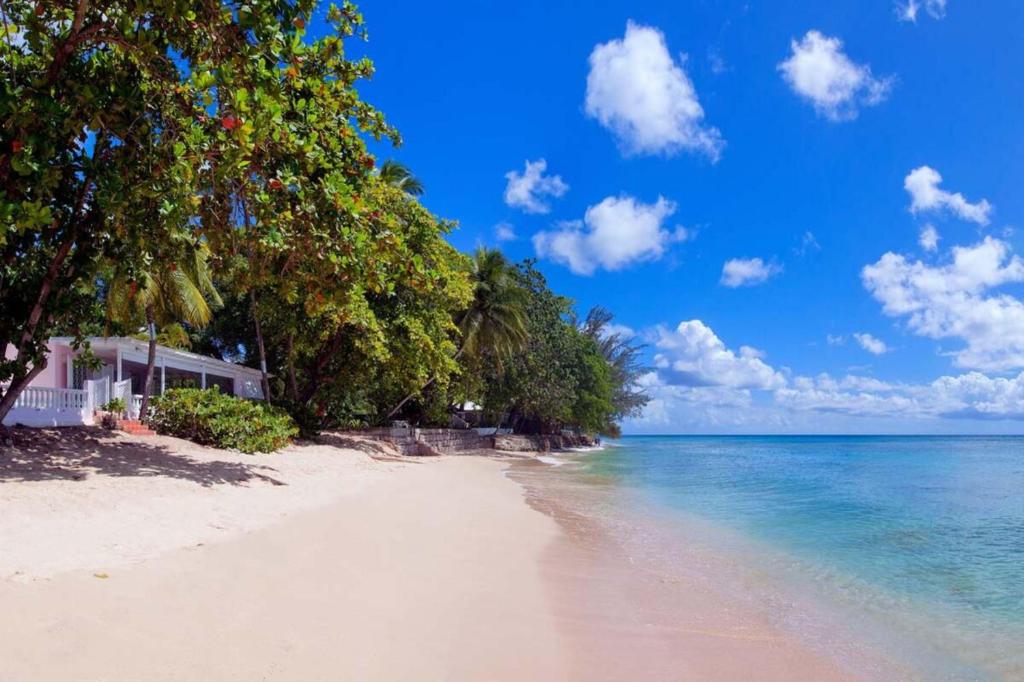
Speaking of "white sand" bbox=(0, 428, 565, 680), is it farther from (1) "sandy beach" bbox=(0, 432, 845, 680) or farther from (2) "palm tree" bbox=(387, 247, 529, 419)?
(2) "palm tree" bbox=(387, 247, 529, 419)

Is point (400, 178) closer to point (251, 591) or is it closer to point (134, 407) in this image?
point (134, 407)

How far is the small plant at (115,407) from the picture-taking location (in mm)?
14859

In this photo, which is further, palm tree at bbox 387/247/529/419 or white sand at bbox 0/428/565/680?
palm tree at bbox 387/247/529/419

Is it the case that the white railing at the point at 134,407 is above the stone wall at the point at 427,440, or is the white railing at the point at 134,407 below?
above

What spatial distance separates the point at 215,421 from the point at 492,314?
16.5 meters

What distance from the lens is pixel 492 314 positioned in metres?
29.1

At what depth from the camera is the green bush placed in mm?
13766

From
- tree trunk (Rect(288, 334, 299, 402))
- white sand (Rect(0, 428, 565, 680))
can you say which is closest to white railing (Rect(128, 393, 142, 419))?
tree trunk (Rect(288, 334, 299, 402))

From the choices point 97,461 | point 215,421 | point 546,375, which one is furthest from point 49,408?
point 546,375

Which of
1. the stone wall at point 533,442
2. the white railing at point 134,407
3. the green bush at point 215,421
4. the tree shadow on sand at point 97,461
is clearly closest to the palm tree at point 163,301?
the white railing at point 134,407

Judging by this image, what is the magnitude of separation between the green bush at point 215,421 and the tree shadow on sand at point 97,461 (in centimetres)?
179

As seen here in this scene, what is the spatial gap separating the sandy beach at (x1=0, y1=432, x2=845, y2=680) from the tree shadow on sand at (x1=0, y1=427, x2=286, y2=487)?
0.31 feet

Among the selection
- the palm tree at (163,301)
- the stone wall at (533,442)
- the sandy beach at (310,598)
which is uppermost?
the palm tree at (163,301)

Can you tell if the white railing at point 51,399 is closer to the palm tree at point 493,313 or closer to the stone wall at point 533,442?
the palm tree at point 493,313
